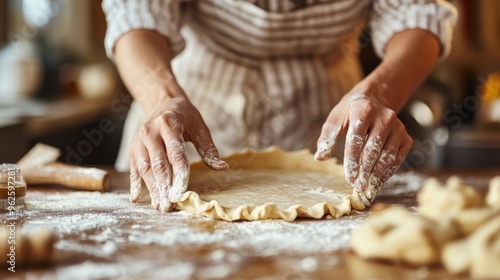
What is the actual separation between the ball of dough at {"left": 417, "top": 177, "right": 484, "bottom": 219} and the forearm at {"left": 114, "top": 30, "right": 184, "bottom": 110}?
2.30 feet

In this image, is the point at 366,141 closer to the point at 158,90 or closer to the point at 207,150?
the point at 207,150

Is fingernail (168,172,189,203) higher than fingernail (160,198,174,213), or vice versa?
fingernail (168,172,189,203)

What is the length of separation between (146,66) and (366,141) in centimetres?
57

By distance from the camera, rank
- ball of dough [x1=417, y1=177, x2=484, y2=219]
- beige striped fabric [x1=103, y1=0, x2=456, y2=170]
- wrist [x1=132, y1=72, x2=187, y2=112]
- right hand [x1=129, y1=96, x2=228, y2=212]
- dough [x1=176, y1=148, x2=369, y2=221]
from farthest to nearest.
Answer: beige striped fabric [x1=103, y1=0, x2=456, y2=170]
wrist [x1=132, y1=72, x2=187, y2=112]
right hand [x1=129, y1=96, x2=228, y2=212]
dough [x1=176, y1=148, x2=369, y2=221]
ball of dough [x1=417, y1=177, x2=484, y2=219]

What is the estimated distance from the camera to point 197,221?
1110mm

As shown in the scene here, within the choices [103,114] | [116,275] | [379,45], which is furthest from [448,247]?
[103,114]

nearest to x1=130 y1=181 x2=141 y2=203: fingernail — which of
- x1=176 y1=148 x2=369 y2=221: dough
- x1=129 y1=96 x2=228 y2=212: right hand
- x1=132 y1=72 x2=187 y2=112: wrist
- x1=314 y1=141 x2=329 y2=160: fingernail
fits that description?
x1=129 y1=96 x2=228 y2=212: right hand

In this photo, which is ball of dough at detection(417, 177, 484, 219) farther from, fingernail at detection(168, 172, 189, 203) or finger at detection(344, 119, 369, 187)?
fingernail at detection(168, 172, 189, 203)

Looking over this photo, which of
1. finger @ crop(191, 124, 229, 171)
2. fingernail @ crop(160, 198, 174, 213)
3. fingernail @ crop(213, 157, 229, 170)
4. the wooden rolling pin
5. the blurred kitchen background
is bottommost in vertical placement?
the blurred kitchen background

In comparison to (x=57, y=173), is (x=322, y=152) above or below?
above

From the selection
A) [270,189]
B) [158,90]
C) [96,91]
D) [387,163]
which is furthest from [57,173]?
[96,91]

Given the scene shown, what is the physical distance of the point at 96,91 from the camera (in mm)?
4855

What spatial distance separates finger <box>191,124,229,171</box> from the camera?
1.27 meters

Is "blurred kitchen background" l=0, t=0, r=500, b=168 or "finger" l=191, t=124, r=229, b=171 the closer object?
"finger" l=191, t=124, r=229, b=171
